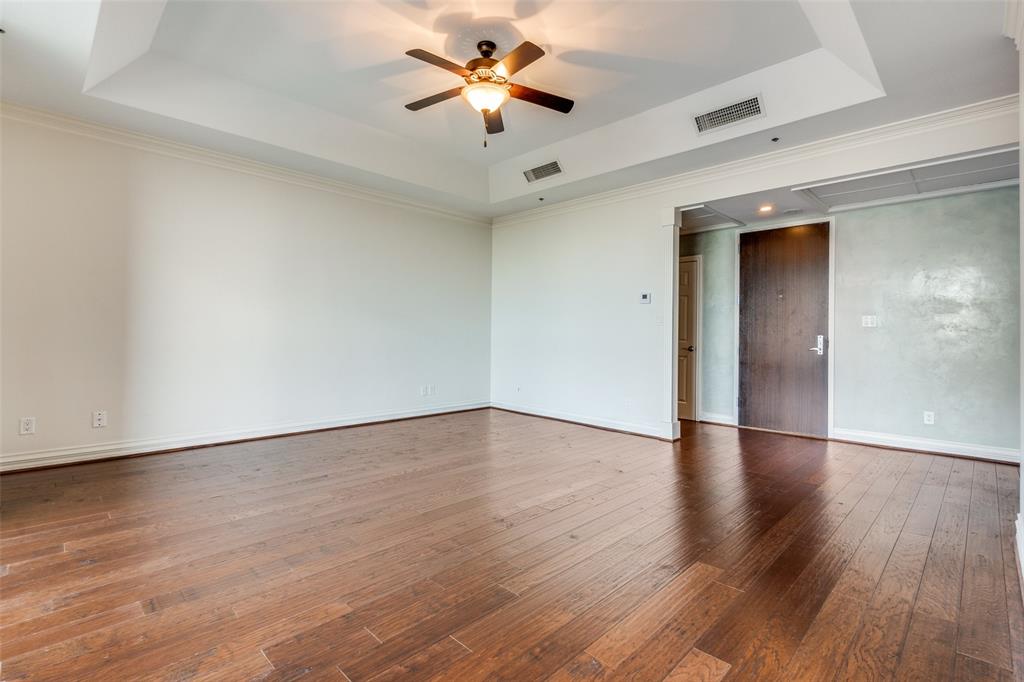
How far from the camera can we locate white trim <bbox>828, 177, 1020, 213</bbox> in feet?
13.9

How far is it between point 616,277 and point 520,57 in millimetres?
3107

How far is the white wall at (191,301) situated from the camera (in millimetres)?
3756

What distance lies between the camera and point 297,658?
5.37 feet

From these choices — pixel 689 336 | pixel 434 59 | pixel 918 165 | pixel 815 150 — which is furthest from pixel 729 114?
pixel 689 336

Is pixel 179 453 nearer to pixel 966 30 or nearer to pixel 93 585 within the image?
pixel 93 585

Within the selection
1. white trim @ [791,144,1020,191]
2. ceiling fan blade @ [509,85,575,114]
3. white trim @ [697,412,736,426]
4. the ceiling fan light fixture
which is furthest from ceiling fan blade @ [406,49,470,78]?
white trim @ [697,412,736,426]

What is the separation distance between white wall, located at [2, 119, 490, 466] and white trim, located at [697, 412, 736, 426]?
139 inches

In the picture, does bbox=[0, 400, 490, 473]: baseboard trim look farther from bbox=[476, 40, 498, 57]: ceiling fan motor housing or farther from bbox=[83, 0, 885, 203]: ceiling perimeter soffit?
bbox=[476, 40, 498, 57]: ceiling fan motor housing

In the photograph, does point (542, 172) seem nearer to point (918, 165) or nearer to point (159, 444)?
point (918, 165)

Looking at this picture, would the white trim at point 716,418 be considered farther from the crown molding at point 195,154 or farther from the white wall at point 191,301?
the crown molding at point 195,154

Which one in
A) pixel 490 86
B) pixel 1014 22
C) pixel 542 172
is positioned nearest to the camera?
pixel 1014 22

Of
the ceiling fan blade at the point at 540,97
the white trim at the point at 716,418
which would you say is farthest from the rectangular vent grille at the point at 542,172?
the white trim at the point at 716,418

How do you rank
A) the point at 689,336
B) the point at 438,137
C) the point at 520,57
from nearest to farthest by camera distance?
the point at 520,57
the point at 438,137
the point at 689,336

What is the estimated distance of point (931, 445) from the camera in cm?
460
